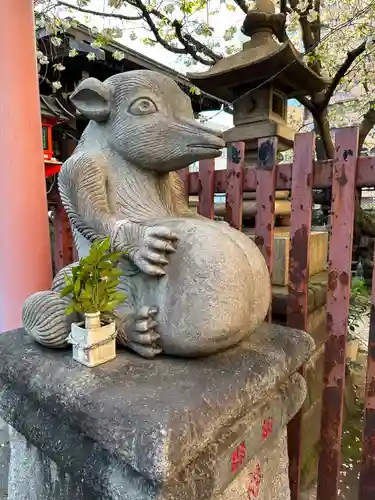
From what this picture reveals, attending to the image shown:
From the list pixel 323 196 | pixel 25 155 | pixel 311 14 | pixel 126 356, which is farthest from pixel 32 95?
pixel 311 14

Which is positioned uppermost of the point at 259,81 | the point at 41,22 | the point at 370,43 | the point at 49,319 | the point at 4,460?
the point at 41,22

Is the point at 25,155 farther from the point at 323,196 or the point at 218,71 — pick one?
the point at 323,196

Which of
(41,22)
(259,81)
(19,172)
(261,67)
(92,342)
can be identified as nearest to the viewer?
(92,342)

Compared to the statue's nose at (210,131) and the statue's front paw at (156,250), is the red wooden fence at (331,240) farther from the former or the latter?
the statue's front paw at (156,250)

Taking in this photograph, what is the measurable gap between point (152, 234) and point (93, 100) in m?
0.58

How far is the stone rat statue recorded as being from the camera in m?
1.11

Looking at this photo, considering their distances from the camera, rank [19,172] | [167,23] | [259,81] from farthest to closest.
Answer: [167,23], [259,81], [19,172]

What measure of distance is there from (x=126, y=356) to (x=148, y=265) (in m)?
0.29

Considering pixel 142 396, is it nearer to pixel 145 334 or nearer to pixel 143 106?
pixel 145 334

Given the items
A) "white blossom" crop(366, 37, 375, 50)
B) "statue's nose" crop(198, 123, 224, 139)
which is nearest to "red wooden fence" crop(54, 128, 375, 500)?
"statue's nose" crop(198, 123, 224, 139)

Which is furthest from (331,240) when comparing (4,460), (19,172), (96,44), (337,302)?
(96,44)

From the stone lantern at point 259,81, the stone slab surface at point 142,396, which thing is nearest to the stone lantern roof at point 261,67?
the stone lantern at point 259,81

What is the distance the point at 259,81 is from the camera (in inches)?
104

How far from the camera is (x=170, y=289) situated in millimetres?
1125
